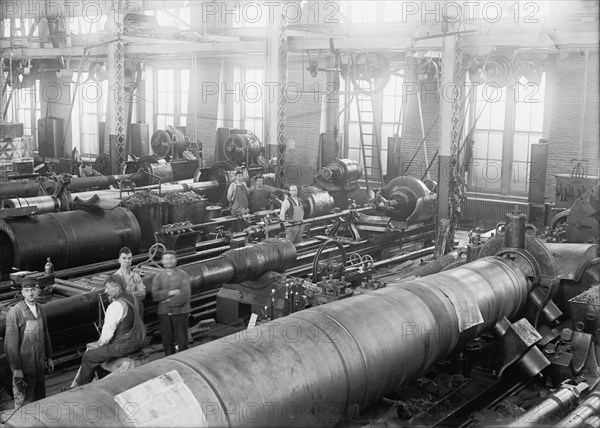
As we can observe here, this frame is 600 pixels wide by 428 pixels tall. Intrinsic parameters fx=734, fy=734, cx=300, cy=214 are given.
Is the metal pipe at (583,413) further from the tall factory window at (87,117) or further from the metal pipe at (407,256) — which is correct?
the tall factory window at (87,117)

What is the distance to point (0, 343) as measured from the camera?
6.34 meters

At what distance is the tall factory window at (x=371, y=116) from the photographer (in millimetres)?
17844

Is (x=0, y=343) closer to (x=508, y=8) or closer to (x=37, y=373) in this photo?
(x=37, y=373)

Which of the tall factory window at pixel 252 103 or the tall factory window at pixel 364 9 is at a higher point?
the tall factory window at pixel 364 9

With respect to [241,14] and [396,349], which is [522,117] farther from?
[396,349]

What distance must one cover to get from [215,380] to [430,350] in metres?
2.08

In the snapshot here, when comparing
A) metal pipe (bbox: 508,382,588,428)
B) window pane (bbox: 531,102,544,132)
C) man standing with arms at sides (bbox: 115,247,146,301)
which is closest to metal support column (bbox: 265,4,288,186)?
window pane (bbox: 531,102,544,132)

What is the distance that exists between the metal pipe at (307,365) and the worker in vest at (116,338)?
5.21 ft

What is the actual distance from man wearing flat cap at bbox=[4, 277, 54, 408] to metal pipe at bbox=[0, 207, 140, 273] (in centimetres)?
297

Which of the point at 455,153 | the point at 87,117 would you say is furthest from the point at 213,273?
the point at 87,117

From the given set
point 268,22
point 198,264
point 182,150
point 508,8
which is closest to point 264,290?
point 198,264

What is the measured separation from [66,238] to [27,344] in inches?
136

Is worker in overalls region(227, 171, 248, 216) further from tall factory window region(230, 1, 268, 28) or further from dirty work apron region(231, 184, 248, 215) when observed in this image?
tall factory window region(230, 1, 268, 28)

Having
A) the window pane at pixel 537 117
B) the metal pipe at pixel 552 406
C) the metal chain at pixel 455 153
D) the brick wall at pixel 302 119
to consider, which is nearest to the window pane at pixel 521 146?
the window pane at pixel 537 117
